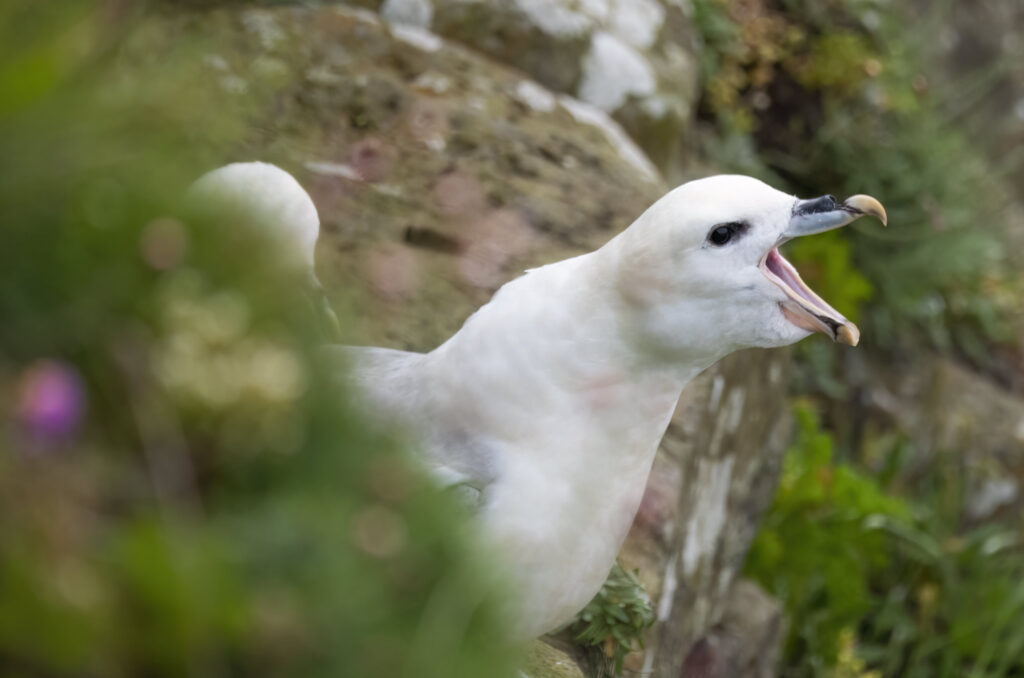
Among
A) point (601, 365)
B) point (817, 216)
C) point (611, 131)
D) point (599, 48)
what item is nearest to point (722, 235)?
point (817, 216)

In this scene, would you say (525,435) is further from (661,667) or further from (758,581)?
(758,581)

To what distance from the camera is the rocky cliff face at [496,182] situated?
114 inches

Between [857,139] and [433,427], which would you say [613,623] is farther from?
[857,139]

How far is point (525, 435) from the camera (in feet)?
6.22

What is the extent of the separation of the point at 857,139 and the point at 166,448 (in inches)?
201

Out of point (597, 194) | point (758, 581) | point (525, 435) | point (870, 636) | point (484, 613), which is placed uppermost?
point (484, 613)

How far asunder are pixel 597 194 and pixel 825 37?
Answer: 224cm

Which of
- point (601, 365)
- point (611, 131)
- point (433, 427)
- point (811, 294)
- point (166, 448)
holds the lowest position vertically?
point (611, 131)

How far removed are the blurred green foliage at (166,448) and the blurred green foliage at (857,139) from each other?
4316mm

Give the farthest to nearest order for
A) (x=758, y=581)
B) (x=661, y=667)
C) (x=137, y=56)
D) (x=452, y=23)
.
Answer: (x=758, y=581) < (x=452, y=23) < (x=661, y=667) < (x=137, y=56)

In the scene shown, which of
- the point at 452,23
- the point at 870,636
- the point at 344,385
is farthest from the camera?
the point at 870,636

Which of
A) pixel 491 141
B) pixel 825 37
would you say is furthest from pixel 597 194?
pixel 825 37

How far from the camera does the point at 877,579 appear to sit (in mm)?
4742

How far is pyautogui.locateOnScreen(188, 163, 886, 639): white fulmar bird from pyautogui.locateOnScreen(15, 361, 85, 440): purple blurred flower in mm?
1138
